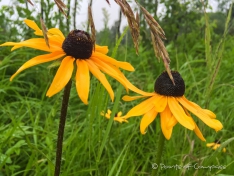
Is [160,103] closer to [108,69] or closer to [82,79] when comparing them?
[108,69]

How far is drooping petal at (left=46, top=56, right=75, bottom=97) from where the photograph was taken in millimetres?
886

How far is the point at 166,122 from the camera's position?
3.74 feet

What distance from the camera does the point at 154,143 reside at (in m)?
2.08

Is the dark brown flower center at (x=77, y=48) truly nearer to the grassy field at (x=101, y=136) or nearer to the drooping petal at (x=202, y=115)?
the grassy field at (x=101, y=136)

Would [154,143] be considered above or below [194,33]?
below

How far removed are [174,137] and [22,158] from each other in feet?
2.81

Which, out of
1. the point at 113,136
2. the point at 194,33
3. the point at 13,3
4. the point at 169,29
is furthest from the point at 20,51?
the point at 194,33

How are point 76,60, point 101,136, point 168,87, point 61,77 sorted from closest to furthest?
point 61,77, point 76,60, point 168,87, point 101,136

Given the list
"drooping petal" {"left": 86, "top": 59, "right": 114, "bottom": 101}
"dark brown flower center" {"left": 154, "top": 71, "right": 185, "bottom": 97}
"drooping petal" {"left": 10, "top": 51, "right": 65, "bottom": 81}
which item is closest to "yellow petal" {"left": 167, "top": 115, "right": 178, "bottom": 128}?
"dark brown flower center" {"left": 154, "top": 71, "right": 185, "bottom": 97}

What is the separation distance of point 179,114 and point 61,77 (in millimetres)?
434

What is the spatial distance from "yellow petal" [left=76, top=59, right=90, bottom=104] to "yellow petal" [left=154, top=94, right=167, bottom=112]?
12.4 inches

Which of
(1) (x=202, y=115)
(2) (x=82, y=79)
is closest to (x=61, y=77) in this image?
(2) (x=82, y=79)

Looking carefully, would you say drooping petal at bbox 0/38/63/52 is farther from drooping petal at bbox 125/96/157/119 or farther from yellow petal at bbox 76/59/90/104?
drooping petal at bbox 125/96/157/119

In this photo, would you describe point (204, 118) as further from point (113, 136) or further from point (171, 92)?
point (113, 136)
